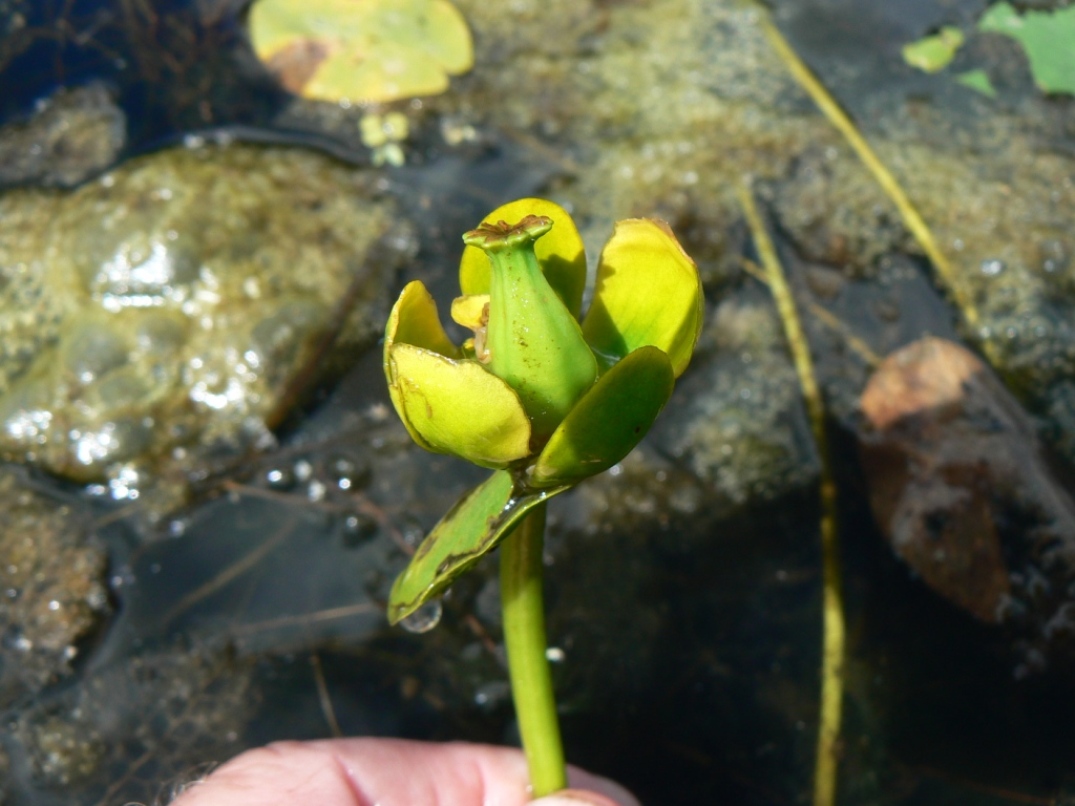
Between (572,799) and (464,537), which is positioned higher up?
(464,537)

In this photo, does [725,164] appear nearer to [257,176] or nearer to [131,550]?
[257,176]

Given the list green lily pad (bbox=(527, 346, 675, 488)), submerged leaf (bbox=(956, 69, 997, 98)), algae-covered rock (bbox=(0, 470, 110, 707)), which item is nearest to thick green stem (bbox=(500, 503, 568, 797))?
green lily pad (bbox=(527, 346, 675, 488))

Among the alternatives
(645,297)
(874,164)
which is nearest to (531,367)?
(645,297)

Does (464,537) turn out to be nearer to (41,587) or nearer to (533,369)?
(533,369)

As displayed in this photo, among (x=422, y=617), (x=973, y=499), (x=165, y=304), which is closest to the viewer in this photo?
(x=422, y=617)

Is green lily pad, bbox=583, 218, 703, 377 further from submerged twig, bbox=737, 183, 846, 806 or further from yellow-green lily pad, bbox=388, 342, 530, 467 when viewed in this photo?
submerged twig, bbox=737, 183, 846, 806

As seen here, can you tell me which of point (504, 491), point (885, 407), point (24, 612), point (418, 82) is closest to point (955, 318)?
point (885, 407)
